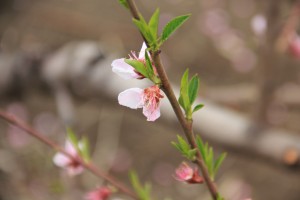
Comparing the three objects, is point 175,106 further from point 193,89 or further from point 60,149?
point 60,149

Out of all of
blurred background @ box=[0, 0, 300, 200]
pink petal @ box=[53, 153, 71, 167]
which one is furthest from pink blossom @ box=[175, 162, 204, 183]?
blurred background @ box=[0, 0, 300, 200]

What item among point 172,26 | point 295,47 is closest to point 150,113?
point 172,26

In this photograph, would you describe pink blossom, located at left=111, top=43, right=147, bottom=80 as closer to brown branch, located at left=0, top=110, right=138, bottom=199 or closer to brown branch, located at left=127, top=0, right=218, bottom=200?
brown branch, located at left=127, top=0, right=218, bottom=200

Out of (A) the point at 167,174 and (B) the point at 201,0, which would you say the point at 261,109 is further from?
(B) the point at 201,0

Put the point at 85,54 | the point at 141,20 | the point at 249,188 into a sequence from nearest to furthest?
the point at 141,20, the point at 85,54, the point at 249,188

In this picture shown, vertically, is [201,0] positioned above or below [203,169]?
below

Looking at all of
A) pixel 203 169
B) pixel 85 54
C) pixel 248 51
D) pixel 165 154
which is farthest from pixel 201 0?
pixel 203 169

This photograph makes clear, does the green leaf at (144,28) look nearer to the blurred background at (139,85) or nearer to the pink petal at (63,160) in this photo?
the pink petal at (63,160)
